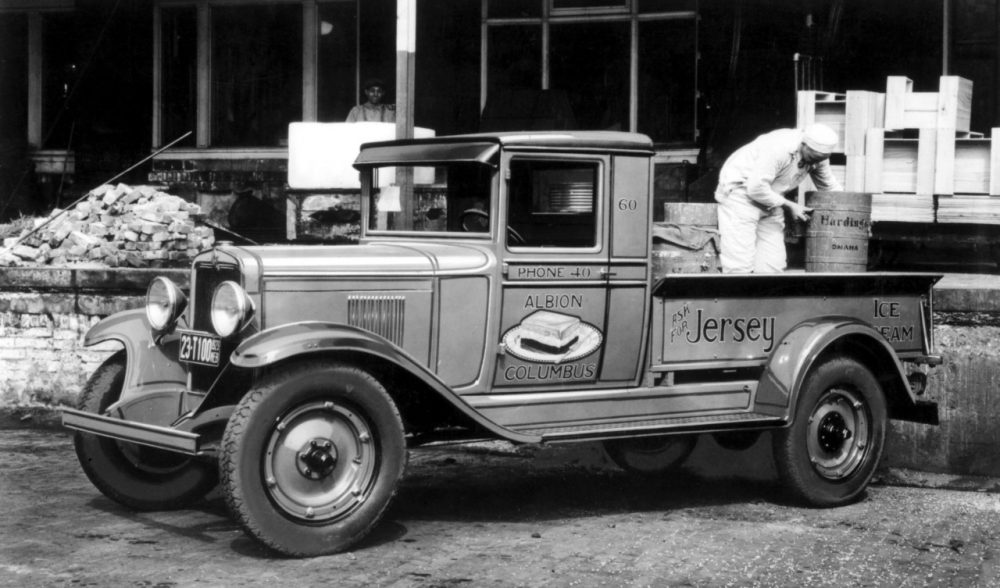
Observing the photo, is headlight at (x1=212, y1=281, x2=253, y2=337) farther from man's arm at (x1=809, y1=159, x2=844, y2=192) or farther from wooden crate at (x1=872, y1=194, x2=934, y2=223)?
wooden crate at (x1=872, y1=194, x2=934, y2=223)

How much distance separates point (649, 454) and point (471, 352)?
187cm

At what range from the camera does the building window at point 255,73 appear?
42.5ft

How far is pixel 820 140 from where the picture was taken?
7410 mm

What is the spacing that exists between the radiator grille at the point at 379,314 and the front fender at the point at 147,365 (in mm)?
967

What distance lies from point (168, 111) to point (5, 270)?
478cm

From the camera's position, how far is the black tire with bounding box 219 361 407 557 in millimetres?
5086

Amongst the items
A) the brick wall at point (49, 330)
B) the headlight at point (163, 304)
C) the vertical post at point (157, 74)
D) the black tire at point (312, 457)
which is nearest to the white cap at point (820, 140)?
the black tire at point (312, 457)

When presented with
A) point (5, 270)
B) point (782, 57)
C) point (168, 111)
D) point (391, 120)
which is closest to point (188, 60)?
point (168, 111)

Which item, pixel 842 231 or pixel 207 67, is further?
pixel 207 67

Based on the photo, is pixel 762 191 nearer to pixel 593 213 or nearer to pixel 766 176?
pixel 766 176

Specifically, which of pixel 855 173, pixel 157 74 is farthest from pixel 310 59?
pixel 855 173

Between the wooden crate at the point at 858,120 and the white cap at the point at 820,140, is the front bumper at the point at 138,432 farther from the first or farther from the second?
the wooden crate at the point at 858,120

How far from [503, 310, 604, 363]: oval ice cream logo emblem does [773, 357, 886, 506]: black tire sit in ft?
3.86

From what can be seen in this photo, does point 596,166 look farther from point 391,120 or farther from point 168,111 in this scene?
point 168,111
